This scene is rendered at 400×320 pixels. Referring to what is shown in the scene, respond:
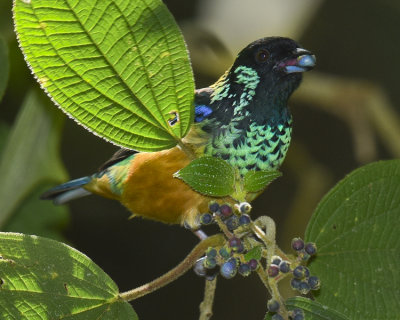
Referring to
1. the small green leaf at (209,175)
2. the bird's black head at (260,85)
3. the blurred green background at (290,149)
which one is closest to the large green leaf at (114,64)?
the small green leaf at (209,175)

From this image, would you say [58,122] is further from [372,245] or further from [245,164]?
[372,245]

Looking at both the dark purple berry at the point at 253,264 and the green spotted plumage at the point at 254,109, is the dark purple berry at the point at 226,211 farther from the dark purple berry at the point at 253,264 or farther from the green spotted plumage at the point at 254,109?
the green spotted plumage at the point at 254,109

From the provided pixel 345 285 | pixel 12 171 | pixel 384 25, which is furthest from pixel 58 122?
pixel 384 25

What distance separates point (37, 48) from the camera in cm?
145

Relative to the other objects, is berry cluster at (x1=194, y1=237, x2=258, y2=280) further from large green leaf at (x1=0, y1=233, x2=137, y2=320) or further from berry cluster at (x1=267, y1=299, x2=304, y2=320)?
large green leaf at (x1=0, y1=233, x2=137, y2=320)

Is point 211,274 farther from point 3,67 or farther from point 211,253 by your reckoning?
point 3,67

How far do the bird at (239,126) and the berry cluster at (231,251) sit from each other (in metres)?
0.32

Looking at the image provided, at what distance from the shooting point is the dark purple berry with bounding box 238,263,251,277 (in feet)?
5.02

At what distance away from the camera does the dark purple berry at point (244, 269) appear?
5.02 ft

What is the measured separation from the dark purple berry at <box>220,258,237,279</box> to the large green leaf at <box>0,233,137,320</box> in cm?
23

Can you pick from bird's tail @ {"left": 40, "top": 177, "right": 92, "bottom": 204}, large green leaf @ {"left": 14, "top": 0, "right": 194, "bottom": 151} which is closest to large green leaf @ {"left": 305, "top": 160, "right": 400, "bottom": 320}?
large green leaf @ {"left": 14, "top": 0, "right": 194, "bottom": 151}

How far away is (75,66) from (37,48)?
8 centimetres

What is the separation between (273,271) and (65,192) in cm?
165

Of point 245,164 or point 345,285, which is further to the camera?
point 245,164
